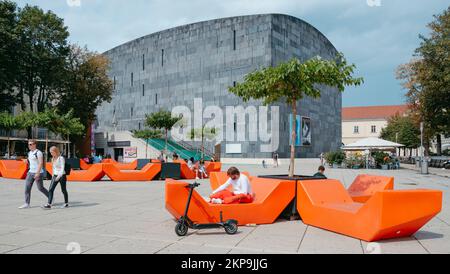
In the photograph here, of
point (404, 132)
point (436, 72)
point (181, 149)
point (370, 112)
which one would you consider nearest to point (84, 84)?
point (181, 149)

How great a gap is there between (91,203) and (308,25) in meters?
48.2

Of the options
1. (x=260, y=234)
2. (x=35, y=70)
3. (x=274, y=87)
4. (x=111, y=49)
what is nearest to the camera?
(x=260, y=234)

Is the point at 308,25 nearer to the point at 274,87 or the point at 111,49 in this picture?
the point at 111,49

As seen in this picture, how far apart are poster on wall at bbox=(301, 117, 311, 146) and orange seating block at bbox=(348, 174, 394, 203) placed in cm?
4116

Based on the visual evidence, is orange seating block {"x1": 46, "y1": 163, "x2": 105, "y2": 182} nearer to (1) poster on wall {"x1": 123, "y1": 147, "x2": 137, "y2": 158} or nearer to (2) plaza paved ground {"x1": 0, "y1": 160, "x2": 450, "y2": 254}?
(2) plaza paved ground {"x1": 0, "y1": 160, "x2": 450, "y2": 254}

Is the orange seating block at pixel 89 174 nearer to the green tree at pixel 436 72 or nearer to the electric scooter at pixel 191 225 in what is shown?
the electric scooter at pixel 191 225

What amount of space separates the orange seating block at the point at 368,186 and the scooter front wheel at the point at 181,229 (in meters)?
4.05

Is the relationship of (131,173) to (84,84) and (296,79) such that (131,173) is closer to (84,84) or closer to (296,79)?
(296,79)

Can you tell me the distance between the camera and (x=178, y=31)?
54438 mm

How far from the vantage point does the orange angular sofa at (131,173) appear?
17.6 meters

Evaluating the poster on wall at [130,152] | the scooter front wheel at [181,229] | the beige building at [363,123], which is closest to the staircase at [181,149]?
the poster on wall at [130,152]

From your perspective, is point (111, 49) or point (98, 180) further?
point (111, 49)

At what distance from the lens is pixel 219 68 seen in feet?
162

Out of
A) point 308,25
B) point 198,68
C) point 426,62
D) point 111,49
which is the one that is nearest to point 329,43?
point 308,25
